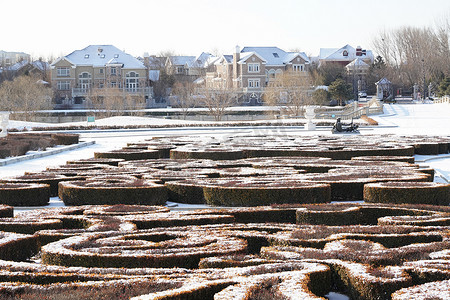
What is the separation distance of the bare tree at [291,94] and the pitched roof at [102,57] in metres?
23.3

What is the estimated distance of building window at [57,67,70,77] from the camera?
252 ft

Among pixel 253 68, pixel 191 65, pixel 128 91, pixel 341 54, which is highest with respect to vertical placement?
pixel 341 54

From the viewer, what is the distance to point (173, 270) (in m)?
6.64

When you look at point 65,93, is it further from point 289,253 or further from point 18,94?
point 289,253

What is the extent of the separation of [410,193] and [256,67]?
68599 millimetres

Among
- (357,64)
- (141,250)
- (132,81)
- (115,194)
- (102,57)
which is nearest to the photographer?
(141,250)

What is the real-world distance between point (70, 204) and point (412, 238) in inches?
277

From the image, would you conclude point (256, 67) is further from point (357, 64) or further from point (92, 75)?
point (92, 75)

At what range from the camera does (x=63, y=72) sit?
77.1 metres

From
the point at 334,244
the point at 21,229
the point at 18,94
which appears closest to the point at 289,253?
the point at 334,244

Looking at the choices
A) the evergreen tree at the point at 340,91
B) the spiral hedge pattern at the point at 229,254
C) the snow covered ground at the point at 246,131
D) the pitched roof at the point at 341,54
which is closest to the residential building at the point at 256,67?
the evergreen tree at the point at 340,91

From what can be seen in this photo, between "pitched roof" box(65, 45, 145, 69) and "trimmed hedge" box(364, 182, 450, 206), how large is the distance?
67.5 metres

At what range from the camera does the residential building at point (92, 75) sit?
76188mm

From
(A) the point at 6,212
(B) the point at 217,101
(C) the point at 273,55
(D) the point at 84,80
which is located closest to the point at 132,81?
(D) the point at 84,80
